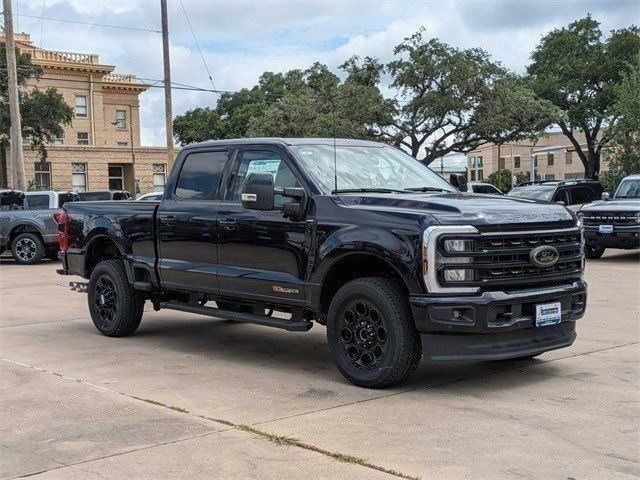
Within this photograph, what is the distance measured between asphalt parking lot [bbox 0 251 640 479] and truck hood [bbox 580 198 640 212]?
941 cm

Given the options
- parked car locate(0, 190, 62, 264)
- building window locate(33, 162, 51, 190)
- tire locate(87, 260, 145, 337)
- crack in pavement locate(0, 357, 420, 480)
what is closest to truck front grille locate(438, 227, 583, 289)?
crack in pavement locate(0, 357, 420, 480)

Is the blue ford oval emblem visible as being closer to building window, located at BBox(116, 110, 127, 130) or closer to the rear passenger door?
the rear passenger door

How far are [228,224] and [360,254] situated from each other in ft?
5.34

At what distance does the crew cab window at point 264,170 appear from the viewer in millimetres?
7539

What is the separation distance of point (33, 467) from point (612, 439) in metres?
3.51

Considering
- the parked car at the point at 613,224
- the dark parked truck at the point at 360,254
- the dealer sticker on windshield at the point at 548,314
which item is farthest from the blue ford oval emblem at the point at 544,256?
the parked car at the point at 613,224

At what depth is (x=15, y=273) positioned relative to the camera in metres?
17.9

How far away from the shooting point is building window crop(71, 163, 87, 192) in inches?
2400

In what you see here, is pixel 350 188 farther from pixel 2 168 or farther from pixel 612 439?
pixel 2 168

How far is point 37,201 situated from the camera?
21328 mm

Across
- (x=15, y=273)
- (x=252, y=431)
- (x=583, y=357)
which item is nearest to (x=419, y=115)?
(x=15, y=273)

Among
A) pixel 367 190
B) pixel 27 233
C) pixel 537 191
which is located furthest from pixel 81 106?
pixel 367 190

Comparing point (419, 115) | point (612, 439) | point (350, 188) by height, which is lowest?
point (612, 439)

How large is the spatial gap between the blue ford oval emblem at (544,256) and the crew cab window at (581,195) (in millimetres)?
17038
